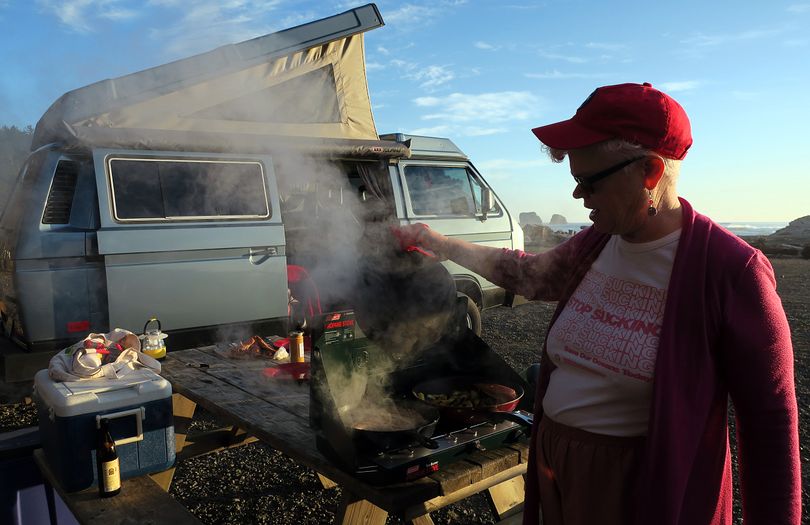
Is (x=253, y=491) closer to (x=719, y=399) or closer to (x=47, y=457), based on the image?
(x=47, y=457)

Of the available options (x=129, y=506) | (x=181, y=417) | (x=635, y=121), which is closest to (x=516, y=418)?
(x=635, y=121)

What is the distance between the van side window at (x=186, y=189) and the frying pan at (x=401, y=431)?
3.42 metres

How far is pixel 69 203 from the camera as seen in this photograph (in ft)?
14.2

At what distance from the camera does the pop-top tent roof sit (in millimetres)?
4488

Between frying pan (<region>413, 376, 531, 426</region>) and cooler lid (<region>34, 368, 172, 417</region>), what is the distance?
3.37 ft

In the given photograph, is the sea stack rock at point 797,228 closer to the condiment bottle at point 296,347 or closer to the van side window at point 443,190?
the van side window at point 443,190

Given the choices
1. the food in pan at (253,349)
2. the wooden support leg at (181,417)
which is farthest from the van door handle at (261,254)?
the wooden support leg at (181,417)

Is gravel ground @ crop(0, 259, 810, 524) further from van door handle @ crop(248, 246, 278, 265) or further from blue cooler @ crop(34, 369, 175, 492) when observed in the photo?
van door handle @ crop(248, 246, 278, 265)

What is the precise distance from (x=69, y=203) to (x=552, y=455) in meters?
4.19

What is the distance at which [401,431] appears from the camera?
63.6 inches

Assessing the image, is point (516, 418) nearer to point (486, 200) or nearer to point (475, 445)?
point (475, 445)

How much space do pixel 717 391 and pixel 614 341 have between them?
26 centimetres

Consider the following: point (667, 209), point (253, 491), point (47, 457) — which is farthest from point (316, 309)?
point (667, 209)

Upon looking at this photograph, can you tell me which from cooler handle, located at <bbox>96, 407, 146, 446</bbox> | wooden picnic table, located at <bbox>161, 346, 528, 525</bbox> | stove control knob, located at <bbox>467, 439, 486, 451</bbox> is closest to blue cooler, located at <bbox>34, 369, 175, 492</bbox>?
cooler handle, located at <bbox>96, 407, 146, 446</bbox>
